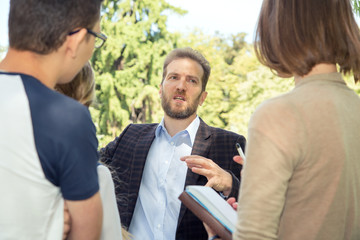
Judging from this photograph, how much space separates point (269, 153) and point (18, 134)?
0.74m

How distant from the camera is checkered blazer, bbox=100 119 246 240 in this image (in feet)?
9.57

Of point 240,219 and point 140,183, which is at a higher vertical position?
point 240,219

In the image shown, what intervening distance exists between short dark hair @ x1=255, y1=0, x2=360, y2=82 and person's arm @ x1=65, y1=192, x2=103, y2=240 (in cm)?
78

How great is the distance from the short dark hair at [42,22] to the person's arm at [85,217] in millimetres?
484

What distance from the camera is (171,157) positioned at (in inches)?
129

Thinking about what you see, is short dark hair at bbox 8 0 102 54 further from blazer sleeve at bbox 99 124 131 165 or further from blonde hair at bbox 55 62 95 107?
blazer sleeve at bbox 99 124 131 165

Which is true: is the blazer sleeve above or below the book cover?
below

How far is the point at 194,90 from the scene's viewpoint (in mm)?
3582

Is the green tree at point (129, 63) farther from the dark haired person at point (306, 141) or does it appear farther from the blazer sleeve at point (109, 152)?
the dark haired person at point (306, 141)

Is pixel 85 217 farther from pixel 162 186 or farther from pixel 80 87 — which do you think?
pixel 162 186

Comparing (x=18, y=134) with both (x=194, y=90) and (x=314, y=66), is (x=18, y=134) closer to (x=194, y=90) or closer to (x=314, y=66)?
(x=314, y=66)

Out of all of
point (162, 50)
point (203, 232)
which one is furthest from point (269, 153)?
point (162, 50)

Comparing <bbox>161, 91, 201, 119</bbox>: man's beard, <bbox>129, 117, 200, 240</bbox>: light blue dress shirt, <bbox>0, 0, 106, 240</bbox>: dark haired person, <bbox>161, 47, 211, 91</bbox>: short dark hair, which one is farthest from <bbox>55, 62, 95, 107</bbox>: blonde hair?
<bbox>161, 47, 211, 91</bbox>: short dark hair

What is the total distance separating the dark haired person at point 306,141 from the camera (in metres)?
1.25
